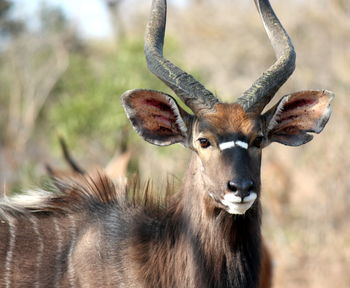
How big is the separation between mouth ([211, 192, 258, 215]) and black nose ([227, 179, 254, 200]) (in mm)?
16

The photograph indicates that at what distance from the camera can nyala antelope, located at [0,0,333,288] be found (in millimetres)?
4066

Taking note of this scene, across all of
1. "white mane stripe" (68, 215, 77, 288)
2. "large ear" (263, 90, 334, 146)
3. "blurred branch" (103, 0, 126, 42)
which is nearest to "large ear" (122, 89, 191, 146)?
"large ear" (263, 90, 334, 146)

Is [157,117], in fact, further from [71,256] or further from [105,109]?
[105,109]

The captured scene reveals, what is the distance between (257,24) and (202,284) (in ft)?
41.8

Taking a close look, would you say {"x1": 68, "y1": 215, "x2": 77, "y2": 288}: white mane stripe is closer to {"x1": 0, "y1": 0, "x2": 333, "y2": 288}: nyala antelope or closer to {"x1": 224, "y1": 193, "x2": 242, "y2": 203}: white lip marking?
{"x1": 0, "y1": 0, "x2": 333, "y2": 288}: nyala antelope

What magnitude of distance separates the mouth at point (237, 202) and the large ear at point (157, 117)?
56 centimetres

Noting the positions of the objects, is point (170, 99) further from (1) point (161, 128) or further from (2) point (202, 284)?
(2) point (202, 284)

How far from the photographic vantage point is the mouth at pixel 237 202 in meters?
3.77

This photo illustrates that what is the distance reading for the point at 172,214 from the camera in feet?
14.1

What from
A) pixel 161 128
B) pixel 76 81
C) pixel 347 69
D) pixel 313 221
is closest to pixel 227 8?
pixel 76 81

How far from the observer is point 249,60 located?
1686 cm

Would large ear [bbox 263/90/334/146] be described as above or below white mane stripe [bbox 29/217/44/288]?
above

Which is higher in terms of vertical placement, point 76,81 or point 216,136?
point 216,136

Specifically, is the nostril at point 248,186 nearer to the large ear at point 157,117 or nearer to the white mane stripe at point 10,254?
the large ear at point 157,117
